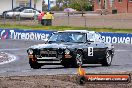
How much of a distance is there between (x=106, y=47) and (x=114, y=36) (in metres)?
18.4

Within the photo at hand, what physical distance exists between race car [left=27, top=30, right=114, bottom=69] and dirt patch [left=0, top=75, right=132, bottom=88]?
3342 mm

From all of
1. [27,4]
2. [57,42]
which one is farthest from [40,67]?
[27,4]

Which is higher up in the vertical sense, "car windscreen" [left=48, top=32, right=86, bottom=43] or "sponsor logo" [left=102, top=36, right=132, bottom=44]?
"car windscreen" [left=48, top=32, right=86, bottom=43]

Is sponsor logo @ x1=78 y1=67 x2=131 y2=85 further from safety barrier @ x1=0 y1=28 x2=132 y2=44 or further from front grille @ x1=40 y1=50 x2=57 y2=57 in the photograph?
safety barrier @ x1=0 y1=28 x2=132 y2=44

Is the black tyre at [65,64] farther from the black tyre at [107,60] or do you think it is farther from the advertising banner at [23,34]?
the advertising banner at [23,34]

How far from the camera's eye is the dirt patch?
13422mm

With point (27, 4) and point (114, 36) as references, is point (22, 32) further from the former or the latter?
point (27, 4)

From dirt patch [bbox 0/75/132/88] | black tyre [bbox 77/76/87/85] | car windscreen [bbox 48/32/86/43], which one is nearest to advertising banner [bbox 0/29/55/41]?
car windscreen [bbox 48/32/86/43]

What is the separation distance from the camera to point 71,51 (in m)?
19.2

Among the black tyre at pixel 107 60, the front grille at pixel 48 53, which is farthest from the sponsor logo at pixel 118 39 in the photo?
the front grille at pixel 48 53

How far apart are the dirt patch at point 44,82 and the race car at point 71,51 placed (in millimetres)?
3342

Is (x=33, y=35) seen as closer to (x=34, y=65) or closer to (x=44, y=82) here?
(x=34, y=65)

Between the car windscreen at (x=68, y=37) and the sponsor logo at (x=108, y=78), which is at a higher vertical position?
the car windscreen at (x=68, y=37)

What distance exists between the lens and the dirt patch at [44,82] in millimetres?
13422
